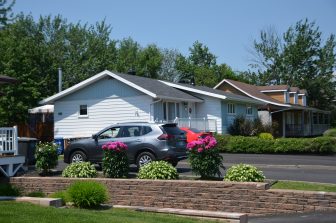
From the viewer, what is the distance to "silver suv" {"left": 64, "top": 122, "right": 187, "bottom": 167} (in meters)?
16.5

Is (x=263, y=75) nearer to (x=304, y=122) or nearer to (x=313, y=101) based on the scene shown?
(x=313, y=101)

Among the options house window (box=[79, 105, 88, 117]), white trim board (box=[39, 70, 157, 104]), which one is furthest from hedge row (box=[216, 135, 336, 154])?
house window (box=[79, 105, 88, 117])

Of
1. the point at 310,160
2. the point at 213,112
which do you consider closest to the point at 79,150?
the point at 310,160

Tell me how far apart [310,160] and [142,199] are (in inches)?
508

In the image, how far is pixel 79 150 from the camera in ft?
58.7

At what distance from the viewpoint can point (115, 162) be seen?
1369cm

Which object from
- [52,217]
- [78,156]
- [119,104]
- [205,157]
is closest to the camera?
[52,217]

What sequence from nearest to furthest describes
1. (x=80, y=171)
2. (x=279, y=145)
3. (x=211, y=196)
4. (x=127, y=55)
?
(x=211, y=196), (x=80, y=171), (x=279, y=145), (x=127, y=55)

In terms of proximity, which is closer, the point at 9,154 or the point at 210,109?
the point at 9,154

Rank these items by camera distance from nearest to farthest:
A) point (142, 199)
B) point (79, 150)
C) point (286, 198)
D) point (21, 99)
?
point (286, 198), point (142, 199), point (79, 150), point (21, 99)

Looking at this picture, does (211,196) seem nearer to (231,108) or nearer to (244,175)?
(244,175)

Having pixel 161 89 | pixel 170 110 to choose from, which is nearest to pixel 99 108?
pixel 161 89

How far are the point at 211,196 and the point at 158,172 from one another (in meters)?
1.93

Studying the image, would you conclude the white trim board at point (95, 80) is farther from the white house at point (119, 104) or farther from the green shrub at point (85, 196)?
the green shrub at point (85, 196)
